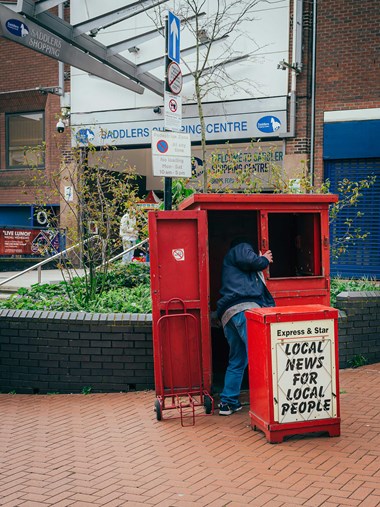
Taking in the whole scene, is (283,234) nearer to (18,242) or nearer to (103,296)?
(103,296)

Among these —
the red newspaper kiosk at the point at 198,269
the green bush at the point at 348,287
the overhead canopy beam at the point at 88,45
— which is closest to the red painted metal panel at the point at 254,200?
the red newspaper kiosk at the point at 198,269

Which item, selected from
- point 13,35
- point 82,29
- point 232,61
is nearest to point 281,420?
point 13,35

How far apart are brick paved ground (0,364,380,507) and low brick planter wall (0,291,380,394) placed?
467 millimetres

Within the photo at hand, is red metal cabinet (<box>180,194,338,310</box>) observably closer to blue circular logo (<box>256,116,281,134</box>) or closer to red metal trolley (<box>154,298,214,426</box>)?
red metal trolley (<box>154,298,214,426</box>)

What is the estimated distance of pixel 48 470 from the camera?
476cm

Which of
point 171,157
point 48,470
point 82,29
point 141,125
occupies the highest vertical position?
point 82,29

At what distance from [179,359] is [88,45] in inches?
391

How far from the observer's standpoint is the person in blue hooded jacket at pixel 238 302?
593 centimetres

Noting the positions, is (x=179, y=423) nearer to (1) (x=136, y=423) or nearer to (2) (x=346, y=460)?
(1) (x=136, y=423)

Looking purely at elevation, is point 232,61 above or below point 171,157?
above

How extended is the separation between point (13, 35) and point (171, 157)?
6.40 m

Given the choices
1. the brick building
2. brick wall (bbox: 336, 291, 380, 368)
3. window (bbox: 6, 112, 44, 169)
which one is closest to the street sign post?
brick wall (bbox: 336, 291, 380, 368)

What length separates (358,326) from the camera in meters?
7.71

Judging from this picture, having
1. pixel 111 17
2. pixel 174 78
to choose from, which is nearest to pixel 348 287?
pixel 174 78
